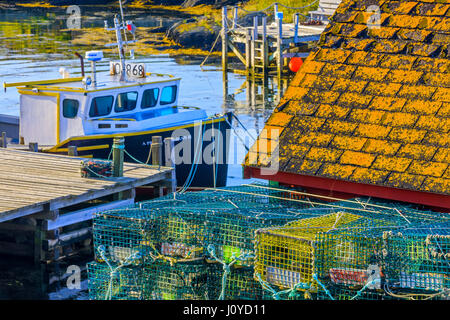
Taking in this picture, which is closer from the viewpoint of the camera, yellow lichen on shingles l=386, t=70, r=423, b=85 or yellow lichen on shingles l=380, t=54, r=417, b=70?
yellow lichen on shingles l=386, t=70, r=423, b=85

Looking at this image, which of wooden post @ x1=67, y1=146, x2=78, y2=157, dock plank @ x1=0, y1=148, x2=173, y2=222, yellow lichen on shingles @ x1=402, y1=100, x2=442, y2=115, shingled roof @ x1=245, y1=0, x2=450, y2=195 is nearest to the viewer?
shingled roof @ x1=245, y1=0, x2=450, y2=195

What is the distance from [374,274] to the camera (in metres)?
9.26

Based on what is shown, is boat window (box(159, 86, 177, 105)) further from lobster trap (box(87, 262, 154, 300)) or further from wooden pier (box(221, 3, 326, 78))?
wooden pier (box(221, 3, 326, 78))

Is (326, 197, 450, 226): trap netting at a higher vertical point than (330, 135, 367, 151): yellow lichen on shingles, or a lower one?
lower

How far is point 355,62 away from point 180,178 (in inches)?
387

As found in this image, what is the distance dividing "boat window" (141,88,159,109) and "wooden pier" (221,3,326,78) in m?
17.0

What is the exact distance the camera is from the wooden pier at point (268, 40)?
1547 inches

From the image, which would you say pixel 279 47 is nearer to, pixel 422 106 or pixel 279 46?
pixel 279 46

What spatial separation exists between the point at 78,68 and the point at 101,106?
24067 millimetres

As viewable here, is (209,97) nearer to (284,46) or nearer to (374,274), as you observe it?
(284,46)

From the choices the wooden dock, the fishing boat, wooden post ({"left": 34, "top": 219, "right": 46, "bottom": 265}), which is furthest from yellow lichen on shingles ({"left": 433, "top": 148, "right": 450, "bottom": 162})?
the fishing boat

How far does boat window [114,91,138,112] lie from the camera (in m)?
21.1

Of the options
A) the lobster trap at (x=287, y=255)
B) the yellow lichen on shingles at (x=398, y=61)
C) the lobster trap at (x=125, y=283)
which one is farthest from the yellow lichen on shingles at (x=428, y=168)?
the lobster trap at (x=125, y=283)

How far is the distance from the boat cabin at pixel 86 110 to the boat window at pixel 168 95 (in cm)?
31
